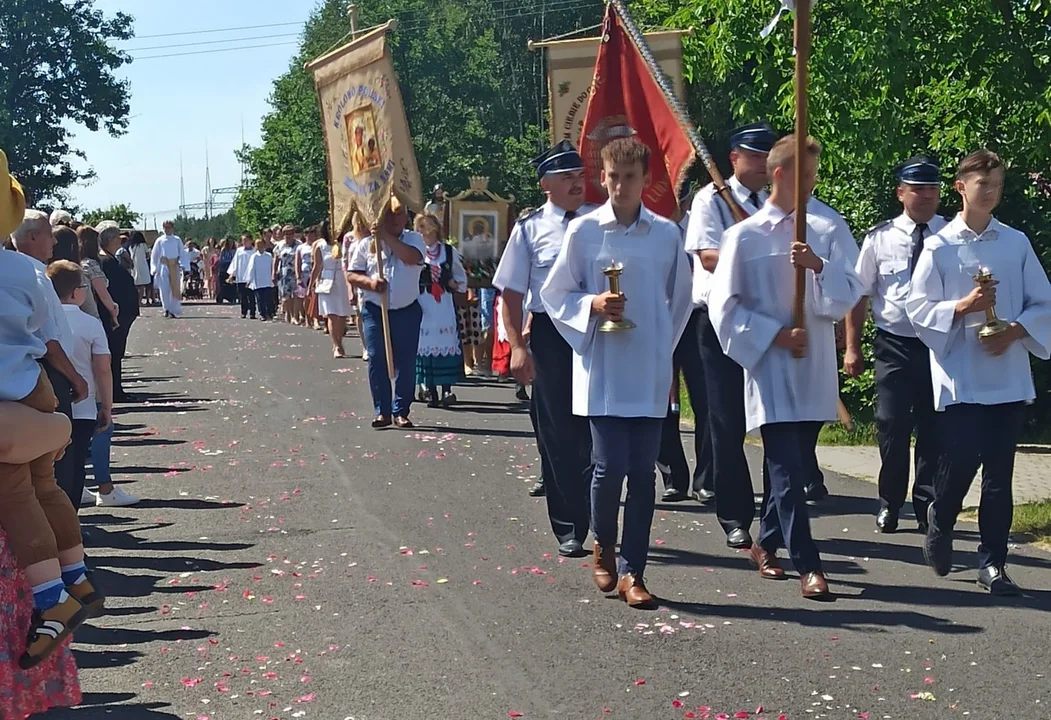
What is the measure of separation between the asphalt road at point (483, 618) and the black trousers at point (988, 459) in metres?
0.28

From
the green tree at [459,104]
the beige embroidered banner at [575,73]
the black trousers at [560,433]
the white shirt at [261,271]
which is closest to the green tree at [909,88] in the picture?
the beige embroidered banner at [575,73]

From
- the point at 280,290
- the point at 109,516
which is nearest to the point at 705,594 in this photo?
the point at 109,516

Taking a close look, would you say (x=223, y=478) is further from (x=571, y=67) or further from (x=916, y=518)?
(x=916, y=518)

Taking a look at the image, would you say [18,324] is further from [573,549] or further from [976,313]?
[976,313]

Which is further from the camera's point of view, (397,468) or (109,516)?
(397,468)

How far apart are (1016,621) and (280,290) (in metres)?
27.9

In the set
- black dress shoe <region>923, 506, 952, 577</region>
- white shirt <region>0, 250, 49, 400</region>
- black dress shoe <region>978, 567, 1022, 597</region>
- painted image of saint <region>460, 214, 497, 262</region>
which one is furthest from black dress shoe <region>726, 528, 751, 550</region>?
painted image of saint <region>460, 214, 497, 262</region>

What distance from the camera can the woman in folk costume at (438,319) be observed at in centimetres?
1616

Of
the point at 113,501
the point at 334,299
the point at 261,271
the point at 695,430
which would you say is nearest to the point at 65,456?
the point at 113,501

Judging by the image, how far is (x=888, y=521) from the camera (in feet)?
29.4

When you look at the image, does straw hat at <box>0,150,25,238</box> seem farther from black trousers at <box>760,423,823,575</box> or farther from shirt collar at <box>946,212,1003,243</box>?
shirt collar at <box>946,212,1003,243</box>

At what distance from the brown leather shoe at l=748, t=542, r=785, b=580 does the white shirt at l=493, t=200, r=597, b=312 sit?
164cm

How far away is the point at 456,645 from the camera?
650 cm

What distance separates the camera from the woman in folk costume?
53.0ft
